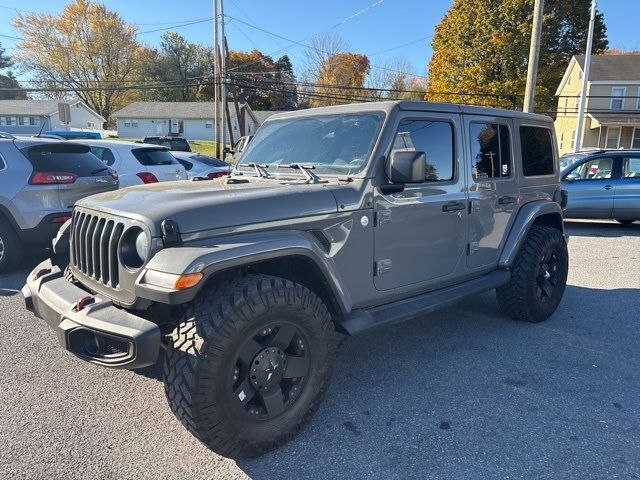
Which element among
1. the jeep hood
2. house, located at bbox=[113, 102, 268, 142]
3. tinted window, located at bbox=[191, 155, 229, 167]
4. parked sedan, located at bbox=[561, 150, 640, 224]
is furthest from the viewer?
house, located at bbox=[113, 102, 268, 142]

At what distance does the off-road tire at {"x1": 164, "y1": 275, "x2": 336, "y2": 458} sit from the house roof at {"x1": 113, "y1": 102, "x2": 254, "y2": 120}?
179 ft

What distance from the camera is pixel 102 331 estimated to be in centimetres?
238

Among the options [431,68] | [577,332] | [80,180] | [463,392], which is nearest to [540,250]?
[577,332]

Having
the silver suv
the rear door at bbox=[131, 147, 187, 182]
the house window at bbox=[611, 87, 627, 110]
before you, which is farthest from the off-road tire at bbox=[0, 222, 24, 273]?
the house window at bbox=[611, 87, 627, 110]

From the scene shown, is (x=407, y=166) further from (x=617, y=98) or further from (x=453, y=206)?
(x=617, y=98)

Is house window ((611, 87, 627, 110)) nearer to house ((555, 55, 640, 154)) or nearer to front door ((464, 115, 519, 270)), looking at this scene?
house ((555, 55, 640, 154))

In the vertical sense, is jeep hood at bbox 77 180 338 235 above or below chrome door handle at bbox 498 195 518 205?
above

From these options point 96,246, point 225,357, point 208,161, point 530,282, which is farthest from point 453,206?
point 208,161

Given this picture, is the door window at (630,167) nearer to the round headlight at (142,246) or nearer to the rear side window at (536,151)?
the rear side window at (536,151)

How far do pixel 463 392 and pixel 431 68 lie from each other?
41187mm

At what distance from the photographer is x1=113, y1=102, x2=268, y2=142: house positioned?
181ft

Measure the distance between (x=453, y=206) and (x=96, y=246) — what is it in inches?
102

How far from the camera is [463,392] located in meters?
3.34

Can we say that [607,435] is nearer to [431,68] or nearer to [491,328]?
[491,328]
